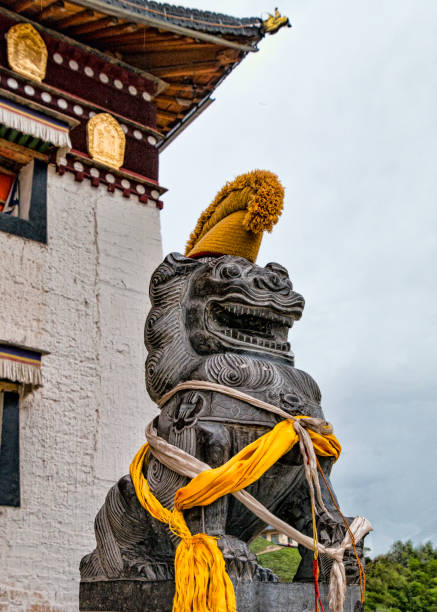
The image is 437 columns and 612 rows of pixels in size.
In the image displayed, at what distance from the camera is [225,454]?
2.74m

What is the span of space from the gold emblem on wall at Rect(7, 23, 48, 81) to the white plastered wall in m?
1.11

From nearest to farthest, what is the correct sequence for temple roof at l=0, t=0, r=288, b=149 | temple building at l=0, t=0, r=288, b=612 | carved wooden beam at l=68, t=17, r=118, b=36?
1. temple building at l=0, t=0, r=288, b=612
2. temple roof at l=0, t=0, r=288, b=149
3. carved wooden beam at l=68, t=17, r=118, b=36

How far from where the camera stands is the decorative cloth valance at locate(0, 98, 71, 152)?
672 cm

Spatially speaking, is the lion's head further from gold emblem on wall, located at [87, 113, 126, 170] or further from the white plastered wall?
gold emblem on wall, located at [87, 113, 126, 170]

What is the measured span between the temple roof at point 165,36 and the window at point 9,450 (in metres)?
4.01

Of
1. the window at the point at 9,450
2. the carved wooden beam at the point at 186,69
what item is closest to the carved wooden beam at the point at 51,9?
the carved wooden beam at the point at 186,69

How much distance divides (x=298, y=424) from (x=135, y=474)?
80 cm

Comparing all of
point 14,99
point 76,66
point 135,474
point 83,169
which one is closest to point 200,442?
point 135,474

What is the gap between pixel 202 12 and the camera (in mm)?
8062

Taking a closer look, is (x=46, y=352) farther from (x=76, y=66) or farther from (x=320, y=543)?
(x=320, y=543)

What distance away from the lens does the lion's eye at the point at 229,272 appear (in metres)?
3.17

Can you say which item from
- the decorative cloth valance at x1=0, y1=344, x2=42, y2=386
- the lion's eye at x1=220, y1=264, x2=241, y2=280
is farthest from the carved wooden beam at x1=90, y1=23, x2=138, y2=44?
the lion's eye at x1=220, y1=264, x2=241, y2=280

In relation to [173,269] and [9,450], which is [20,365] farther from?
[173,269]

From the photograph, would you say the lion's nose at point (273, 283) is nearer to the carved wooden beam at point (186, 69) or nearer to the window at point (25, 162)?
the window at point (25, 162)
